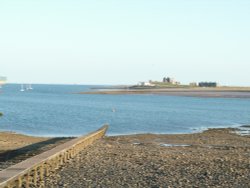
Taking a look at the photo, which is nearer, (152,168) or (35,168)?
(35,168)

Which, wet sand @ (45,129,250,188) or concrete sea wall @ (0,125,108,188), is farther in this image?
wet sand @ (45,129,250,188)

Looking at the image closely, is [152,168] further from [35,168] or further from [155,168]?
[35,168]

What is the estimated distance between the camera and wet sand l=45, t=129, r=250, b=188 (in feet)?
53.1

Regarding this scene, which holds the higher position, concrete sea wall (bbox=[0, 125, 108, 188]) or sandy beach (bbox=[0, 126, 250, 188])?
concrete sea wall (bbox=[0, 125, 108, 188])

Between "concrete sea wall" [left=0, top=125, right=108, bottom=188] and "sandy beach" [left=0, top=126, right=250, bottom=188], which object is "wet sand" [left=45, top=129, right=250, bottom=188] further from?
"concrete sea wall" [left=0, top=125, right=108, bottom=188]

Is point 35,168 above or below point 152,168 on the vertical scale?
above

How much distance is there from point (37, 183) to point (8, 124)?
108ft

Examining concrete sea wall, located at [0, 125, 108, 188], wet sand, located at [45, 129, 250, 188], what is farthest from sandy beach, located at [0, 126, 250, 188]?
concrete sea wall, located at [0, 125, 108, 188]

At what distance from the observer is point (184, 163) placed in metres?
20.3

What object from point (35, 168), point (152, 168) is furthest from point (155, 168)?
point (35, 168)

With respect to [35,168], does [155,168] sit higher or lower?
lower

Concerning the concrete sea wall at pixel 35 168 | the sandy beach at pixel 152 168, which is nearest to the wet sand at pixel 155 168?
the sandy beach at pixel 152 168

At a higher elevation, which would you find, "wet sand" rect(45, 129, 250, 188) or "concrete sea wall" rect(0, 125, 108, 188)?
"concrete sea wall" rect(0, 125, 108, 188)

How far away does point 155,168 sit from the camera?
1894 centimetres
